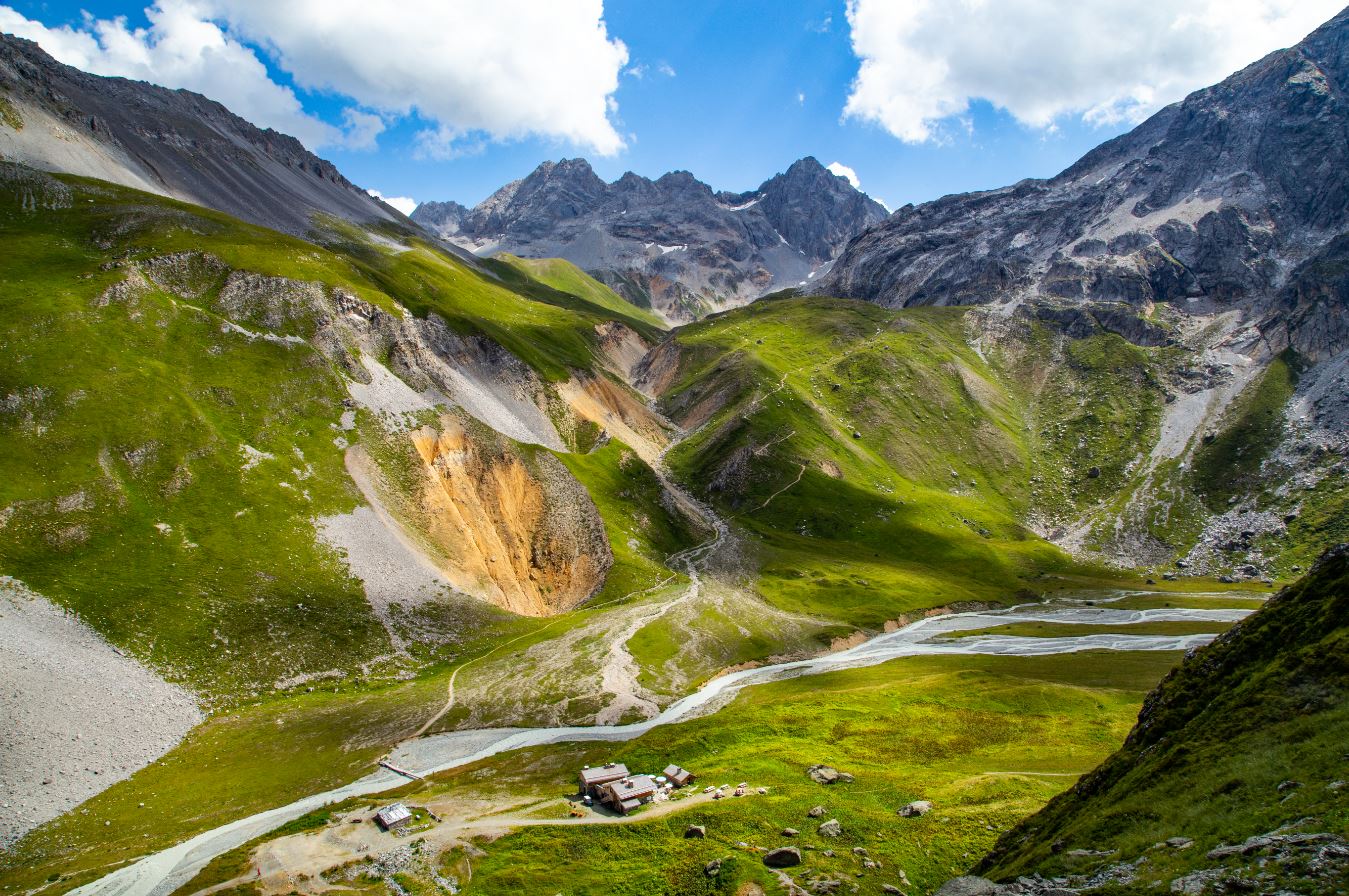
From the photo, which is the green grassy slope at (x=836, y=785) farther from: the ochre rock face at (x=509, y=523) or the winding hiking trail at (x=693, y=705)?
the ochre rock face at (x=509, y=523)

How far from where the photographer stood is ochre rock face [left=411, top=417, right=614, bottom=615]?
10825cm

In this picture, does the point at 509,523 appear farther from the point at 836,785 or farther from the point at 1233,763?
the point at 1233,763

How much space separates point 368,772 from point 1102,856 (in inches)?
2373

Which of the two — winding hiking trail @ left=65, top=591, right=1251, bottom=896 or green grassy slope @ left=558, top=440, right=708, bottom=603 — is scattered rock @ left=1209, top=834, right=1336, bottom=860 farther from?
green grassy slope @ left=558, top=440, right=708, bottom=603

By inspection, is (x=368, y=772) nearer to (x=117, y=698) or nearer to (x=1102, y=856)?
(x=117, y=698)

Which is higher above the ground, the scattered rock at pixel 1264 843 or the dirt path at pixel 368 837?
the scattered rock at pixel 1264 843

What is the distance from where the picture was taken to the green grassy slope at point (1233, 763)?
22094mm

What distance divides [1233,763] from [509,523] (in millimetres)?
107107

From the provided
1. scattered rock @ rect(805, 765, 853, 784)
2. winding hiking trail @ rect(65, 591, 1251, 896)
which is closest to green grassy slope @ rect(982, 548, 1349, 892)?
scattered rock @ rect(805, 765, 853, 784)

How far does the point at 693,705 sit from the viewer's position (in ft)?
276

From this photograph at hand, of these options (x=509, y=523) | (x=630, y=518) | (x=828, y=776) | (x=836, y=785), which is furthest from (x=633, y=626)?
Answer: (x=836, y=785)

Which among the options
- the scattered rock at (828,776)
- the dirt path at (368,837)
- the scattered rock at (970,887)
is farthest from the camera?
the scattered rock at (828,776)

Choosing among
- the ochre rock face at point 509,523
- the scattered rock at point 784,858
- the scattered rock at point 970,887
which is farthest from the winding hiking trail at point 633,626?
the scattered rock at point 970,887

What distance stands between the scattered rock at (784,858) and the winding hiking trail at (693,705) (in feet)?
122
